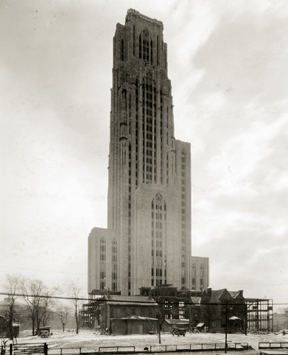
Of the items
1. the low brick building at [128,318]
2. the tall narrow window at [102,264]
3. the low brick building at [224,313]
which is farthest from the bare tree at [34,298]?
the low brick building at [224,313]

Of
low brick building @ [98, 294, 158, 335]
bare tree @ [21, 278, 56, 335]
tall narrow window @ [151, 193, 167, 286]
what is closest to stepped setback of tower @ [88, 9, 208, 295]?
tall narrow window @ [151, 193, 167, 286]

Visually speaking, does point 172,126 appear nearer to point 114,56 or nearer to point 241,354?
point 114,56

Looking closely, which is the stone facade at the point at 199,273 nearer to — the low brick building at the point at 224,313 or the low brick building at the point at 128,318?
the low brick building at the point at 224,313

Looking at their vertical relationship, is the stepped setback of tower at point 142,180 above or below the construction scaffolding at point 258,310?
above

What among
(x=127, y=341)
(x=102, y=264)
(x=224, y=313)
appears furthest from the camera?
(x=102, y=264)

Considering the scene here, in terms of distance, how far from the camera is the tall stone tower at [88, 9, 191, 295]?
136375mm

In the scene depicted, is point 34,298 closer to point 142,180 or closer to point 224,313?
point 224,313

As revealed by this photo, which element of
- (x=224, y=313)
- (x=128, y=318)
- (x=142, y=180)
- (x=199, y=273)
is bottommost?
(x=224, y=313)

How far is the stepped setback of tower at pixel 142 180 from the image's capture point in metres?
136

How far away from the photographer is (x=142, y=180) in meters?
146

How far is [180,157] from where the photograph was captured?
15750 cm

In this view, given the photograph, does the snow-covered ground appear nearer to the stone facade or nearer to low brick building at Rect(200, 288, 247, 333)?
low brick building at Rect(200, 288, 247, 333)

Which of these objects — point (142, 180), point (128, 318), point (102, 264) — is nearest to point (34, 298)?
→ point (128, 318)

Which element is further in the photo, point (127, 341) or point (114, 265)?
point (114, 265)
